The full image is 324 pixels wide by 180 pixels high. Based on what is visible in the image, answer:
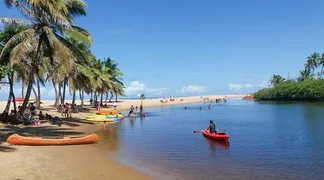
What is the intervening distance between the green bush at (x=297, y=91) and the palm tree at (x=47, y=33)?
261 feet

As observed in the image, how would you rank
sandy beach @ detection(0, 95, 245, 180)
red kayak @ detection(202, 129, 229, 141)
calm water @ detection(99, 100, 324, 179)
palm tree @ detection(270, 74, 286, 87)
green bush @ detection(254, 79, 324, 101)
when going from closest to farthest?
1. sandy beach @ detection(0, 95, 245, 180)
2. calm water @ detection(99, 100, 324, 179)
3. red kayak @ detection(202, 129, 229, 141)
4. green bush @ detection(254, 79, 324, 101)
5. palm tree @ detection(270, 74, 286, 87)

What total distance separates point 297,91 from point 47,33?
87329 millimetres

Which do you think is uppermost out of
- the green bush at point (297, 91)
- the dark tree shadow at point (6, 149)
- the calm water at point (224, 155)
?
the green bush at point (297, 91)

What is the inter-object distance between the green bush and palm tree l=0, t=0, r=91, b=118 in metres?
79.6

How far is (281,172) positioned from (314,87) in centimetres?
8487

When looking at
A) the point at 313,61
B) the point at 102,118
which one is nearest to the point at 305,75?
the point at 313,61

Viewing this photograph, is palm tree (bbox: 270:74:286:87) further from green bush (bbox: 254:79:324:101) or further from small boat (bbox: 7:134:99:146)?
small boat (bbox: 7:134:99:146)

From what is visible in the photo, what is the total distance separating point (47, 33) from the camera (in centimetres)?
2411

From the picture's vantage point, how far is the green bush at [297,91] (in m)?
90.0

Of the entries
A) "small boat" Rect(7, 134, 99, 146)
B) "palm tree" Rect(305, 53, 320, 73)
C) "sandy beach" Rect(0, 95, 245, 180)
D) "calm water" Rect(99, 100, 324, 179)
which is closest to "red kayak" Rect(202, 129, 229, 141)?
"calm water" Rect(99, 100, 324, 179)

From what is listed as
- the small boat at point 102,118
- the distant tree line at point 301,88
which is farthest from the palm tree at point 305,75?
the small boat at point 102,118

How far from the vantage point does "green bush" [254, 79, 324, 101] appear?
90.0 metres

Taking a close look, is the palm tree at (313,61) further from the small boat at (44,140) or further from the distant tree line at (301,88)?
the small boat at (44,140)

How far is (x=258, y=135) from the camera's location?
88.5 ft
